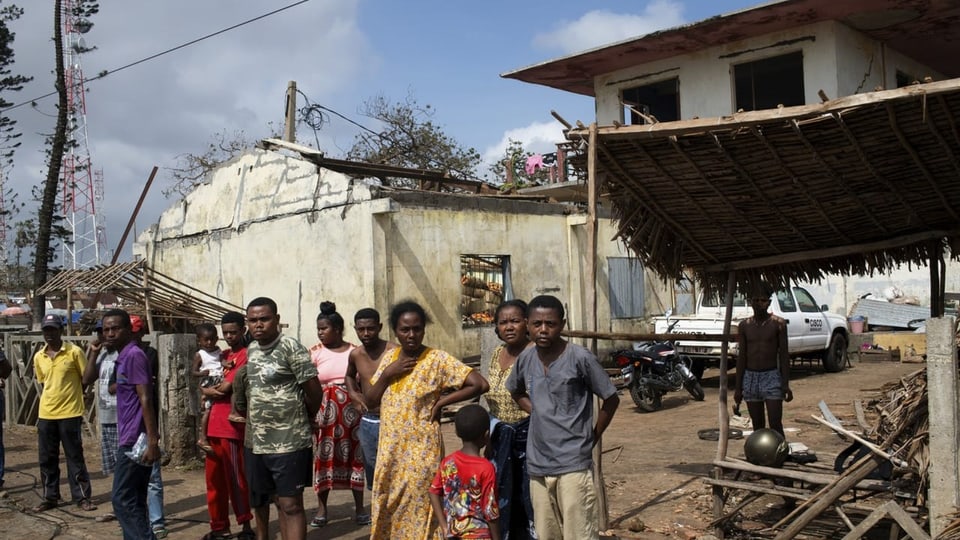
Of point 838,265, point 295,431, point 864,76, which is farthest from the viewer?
point 864,76

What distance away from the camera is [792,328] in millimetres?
14594

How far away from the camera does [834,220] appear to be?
589 cm

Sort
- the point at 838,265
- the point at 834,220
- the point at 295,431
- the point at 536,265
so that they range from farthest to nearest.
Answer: the point at 536,265 < the point at 838,265 < the point at 834,220 < the point at 295,431

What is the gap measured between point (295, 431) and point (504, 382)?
130 centimetres

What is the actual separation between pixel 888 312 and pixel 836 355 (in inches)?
326

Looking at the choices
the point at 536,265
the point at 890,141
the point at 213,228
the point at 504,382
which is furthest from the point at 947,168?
the point at 213,228

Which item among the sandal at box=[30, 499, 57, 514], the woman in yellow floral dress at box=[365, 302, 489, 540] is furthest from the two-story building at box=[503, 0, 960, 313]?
the sandal at box=[30, 499, 57, 514]

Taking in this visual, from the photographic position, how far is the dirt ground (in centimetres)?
639

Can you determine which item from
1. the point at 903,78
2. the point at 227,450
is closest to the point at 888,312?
the point at 903,78

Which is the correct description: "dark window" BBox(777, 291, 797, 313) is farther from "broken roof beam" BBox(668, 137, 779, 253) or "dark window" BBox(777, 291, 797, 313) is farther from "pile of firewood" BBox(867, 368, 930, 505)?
"pile of firewood" BBox(867, 368, 930, 505)

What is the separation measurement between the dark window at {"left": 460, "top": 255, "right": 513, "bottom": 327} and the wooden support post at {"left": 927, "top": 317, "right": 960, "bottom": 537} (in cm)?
1090

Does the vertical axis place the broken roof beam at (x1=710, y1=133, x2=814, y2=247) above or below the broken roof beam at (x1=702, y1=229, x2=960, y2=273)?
above

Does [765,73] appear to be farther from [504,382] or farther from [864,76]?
[504,382]

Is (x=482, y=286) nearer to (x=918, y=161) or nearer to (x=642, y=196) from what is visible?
(x=642, y=196)
